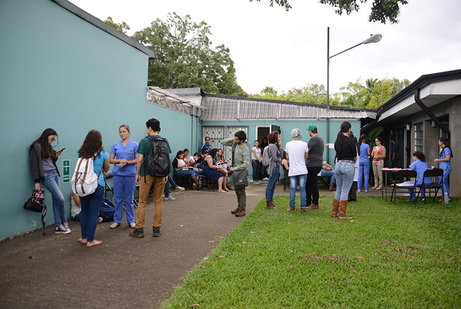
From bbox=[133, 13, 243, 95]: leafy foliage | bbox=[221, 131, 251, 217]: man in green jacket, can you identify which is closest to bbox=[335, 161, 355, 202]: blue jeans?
bbox=[221, 131, 251, 217]: man in green jacket

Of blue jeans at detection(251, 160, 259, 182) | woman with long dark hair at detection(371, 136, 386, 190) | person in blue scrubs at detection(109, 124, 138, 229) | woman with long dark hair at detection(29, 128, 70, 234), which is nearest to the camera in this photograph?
woman with long dark hair at detection(29, 128, 70, 234)

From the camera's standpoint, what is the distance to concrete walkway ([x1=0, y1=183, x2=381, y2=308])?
285 cm

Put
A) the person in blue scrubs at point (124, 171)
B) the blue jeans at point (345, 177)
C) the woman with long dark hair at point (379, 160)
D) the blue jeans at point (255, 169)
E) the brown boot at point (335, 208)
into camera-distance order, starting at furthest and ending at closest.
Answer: the blue jeans at point (255, 169), the woman with long dark hair at point (379, 160), the brown boot at point (335, 208), the blue jeans at point (345, 177), the person in blue scrubs at point (124, 171)

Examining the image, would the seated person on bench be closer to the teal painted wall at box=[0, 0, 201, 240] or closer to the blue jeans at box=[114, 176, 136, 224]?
the teal painted wall at box=[0, 0, 201, 240]

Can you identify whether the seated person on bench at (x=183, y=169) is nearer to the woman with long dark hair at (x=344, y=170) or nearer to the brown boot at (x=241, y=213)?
the brown boot at (x=241, y=213)

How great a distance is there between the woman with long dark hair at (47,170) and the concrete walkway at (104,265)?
275 mm

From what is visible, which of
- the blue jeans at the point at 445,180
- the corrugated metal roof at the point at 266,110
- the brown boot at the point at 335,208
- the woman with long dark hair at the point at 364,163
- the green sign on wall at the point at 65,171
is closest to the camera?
the green sign on wall at the point at 65,171

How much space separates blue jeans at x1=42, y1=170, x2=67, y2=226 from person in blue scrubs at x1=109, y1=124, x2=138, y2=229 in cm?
82

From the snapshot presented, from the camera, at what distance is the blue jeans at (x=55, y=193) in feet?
15.9

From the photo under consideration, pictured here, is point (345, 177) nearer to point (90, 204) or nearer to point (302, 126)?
point (90, 204)

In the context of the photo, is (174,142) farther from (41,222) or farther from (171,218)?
(41,222)

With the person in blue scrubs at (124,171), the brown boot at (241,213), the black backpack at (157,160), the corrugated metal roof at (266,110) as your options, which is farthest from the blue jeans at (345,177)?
the corrugated metal roof at (266,110)

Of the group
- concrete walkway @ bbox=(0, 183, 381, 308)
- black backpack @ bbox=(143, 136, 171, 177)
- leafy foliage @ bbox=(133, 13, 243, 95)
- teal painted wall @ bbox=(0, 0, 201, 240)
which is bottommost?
concrete walkway @ bbox=(0, 183, 381, 308)

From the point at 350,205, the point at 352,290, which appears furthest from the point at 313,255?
the point at 350,205
